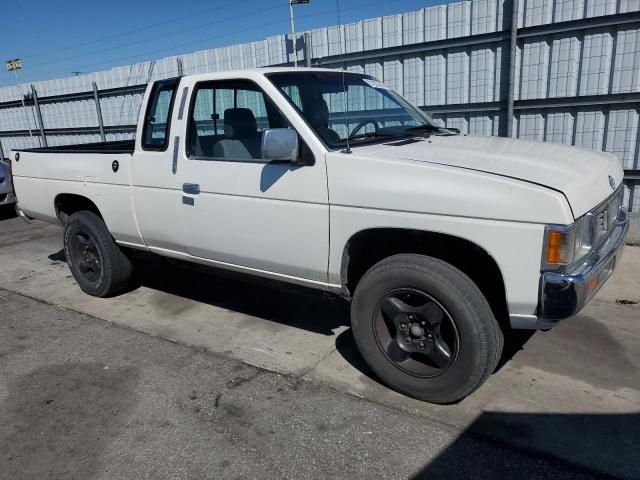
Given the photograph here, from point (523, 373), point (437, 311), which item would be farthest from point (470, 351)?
point (523, 373)

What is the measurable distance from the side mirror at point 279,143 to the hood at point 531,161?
0.42 metres

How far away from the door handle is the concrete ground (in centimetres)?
89

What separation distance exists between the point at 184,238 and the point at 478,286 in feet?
7.58

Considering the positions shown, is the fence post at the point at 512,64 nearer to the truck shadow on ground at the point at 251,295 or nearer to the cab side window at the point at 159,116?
the truck shadow on ground at the point at 251,295

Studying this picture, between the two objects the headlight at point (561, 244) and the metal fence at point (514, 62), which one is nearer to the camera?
the headlight at point (561, 244)

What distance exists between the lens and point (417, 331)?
10.2 ft

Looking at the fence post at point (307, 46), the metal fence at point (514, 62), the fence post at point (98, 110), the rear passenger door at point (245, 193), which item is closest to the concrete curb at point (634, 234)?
the metal fence at point (514, 62)

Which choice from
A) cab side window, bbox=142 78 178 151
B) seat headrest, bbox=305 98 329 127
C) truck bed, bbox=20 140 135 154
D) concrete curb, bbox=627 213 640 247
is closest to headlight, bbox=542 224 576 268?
seat headrest, bbox=305 98 329 127

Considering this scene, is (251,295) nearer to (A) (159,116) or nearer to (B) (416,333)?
(A) (159,116)

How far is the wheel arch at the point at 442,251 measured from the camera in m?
2.96

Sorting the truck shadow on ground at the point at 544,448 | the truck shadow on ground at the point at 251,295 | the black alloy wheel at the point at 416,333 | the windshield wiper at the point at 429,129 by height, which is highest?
the windshield wiper at the point at 429,129

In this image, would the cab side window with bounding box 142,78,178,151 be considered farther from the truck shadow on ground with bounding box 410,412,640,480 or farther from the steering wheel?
the truck shadow on ground with bounding box 410,412,640,480

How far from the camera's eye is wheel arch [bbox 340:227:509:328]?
2963mm

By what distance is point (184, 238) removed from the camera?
4.21m
